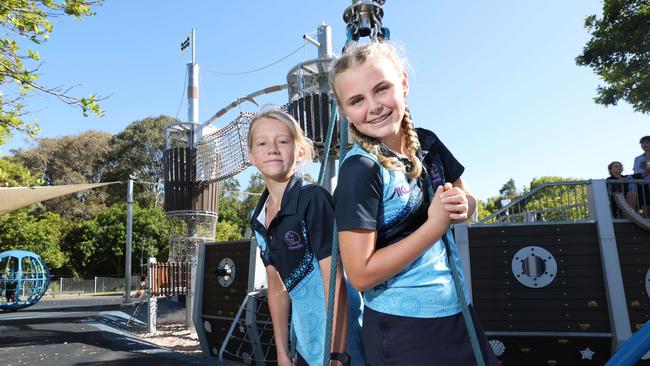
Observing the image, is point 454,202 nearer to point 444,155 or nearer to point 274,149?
point 444,155

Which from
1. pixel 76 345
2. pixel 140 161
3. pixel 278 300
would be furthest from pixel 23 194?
pixel 140 161

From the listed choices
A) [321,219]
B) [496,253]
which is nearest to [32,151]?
[496,253]

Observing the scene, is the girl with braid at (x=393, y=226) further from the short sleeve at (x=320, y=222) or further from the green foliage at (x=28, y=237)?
the green foliage at (x=28, y=237)

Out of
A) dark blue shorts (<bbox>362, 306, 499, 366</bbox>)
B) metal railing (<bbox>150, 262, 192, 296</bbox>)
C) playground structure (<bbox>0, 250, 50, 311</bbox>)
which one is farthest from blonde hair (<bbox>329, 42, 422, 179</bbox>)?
playground structure (<bbox>0, 250, 50, 311</bbox>)

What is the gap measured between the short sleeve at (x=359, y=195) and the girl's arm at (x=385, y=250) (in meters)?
0.03

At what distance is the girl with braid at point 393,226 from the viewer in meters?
1.12

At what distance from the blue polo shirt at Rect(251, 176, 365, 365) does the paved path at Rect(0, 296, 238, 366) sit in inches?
286

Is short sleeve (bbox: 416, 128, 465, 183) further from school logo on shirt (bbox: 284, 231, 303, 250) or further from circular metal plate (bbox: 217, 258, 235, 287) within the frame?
circular metal plate (bbox: 217, 258, 235, 287)

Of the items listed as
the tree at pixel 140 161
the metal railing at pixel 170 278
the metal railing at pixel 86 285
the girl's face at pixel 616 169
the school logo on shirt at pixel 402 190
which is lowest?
the metal railing at pixel 86 285

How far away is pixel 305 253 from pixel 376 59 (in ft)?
2.51

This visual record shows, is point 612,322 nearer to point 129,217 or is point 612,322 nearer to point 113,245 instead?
point 129,217

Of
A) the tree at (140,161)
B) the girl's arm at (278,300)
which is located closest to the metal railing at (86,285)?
the tree at (140,161)

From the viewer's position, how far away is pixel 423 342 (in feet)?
3.68

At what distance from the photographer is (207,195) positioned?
16562mm
